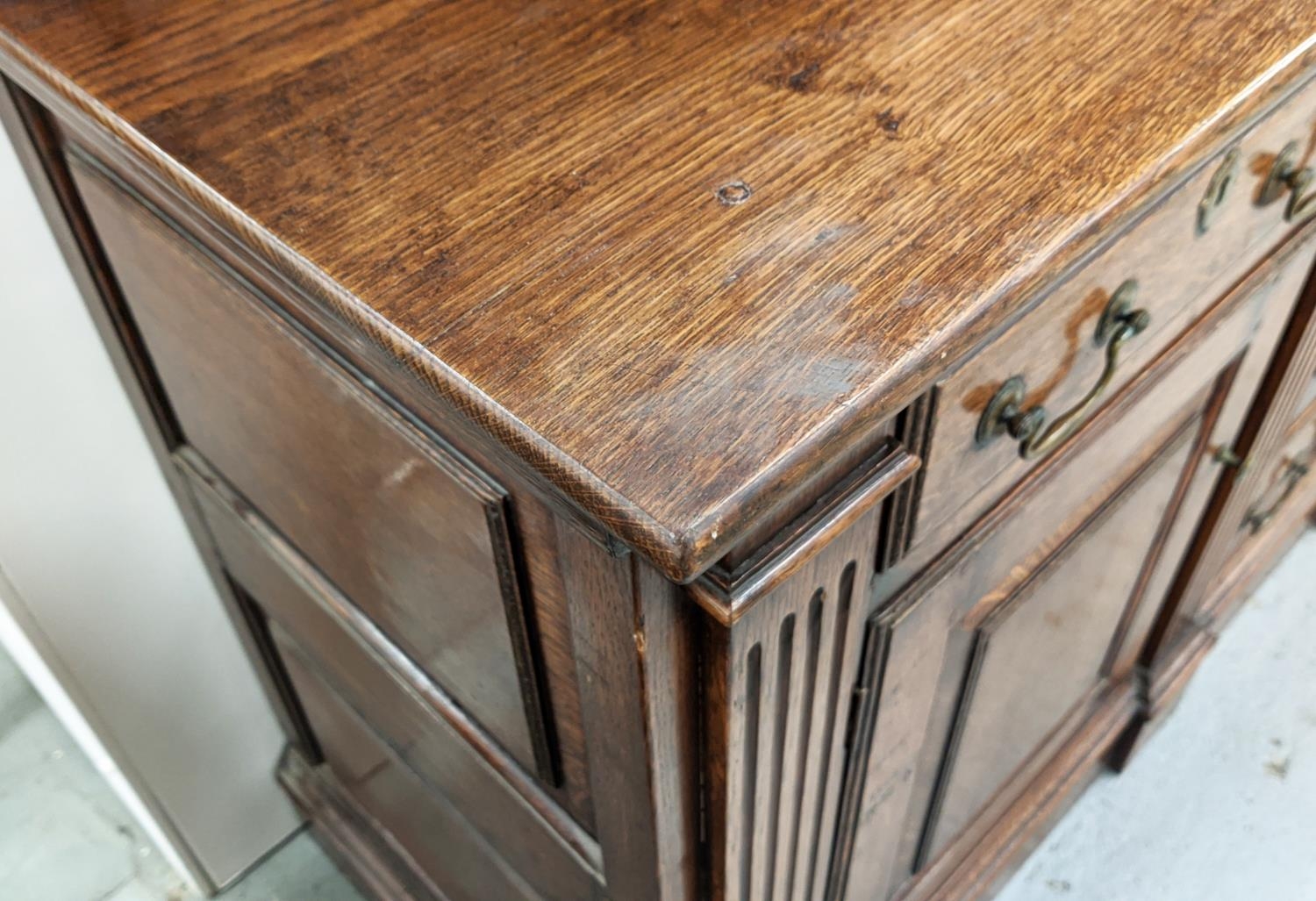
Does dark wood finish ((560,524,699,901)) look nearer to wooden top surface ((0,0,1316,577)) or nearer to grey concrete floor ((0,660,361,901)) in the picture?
wooden top surface ((0,0,1316,577))

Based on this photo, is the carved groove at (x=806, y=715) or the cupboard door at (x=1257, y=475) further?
the cupboard door at (x=1257, y=475)

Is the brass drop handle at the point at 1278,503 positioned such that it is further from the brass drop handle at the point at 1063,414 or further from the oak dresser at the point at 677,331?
the brass drop handle at the point at 1063,414

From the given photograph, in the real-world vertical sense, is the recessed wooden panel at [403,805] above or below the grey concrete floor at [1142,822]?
above

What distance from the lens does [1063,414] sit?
47 centimetres

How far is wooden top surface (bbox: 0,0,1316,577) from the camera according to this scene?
1.05 feet

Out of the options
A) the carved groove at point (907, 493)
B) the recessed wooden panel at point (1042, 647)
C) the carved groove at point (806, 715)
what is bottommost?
the recessed wooden panel at point (1042, 647)

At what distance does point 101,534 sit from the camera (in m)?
0.72

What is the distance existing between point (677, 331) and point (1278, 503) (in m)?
0.91

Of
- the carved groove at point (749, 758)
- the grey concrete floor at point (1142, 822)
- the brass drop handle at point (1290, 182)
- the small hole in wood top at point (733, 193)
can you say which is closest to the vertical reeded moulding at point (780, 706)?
the carved groove at point (749, 758)

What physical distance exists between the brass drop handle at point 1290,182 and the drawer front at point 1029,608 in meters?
0.04

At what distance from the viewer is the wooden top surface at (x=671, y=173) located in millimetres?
322

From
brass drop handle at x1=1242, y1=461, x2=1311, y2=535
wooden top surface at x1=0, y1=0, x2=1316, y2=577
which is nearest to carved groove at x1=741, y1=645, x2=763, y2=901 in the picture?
wooden top surface at x1=0, y1=0, x2=1316, y2=577

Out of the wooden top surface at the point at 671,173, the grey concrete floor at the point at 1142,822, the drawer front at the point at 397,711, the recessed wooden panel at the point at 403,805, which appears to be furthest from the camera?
the grey concrete floor at the point at 1142,822

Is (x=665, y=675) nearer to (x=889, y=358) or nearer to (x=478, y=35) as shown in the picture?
(x=889, y=358)
